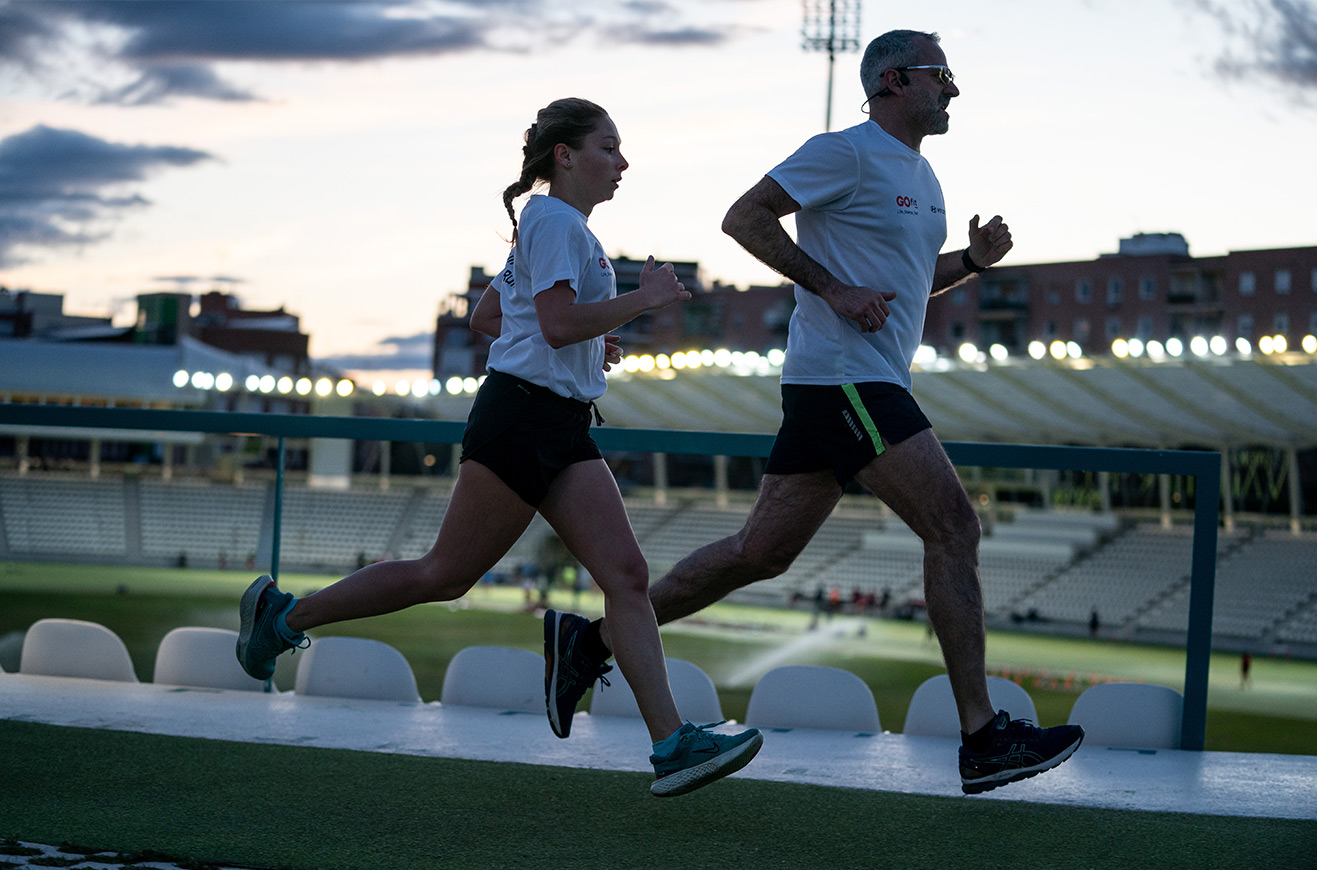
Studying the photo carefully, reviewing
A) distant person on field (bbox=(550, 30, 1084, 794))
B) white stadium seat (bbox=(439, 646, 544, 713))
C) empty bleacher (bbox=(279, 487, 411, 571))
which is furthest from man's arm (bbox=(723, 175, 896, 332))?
empty bleacher (bbox=(279, 487, 411, 571))

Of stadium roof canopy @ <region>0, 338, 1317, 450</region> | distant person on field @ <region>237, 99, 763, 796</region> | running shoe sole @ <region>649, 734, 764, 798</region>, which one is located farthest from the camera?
stadium roof canopy @ <region>0, 338, 1317, 450</region>

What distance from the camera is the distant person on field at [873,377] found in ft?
9.14

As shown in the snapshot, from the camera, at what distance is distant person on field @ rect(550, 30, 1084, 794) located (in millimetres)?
2787

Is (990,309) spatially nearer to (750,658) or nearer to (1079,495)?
(1079,495)

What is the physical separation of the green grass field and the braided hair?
46.8 feet

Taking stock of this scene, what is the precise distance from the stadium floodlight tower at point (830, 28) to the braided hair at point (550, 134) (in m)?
36.3

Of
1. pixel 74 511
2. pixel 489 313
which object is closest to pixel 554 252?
pixel 489 313

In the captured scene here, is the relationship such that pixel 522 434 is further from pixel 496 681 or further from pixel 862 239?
pixel 496 681

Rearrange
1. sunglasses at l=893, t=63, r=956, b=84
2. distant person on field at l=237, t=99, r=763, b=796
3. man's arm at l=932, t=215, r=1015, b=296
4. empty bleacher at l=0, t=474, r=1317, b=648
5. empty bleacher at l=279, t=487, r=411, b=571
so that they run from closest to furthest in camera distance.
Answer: distant person on field at l=237, t=99, r=763, b=796, sunglasses at l=893, t=63, r=956, b=84, man's arm at l=932, t=215, r=1015, b=296, empty bleacher at l=0, t=474, r=1317, b=648, empty bleacher at l=279, t=487, r=411, b=571

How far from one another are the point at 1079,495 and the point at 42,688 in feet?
118

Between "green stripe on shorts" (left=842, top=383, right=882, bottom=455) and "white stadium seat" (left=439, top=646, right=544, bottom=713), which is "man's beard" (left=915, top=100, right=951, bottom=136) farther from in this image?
"white stadium seat" (left=439, top=646, right=544, bottom=713)

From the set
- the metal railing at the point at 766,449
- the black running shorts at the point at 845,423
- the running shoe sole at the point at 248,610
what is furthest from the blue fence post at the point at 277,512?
the black running shorts at the point at 845,423

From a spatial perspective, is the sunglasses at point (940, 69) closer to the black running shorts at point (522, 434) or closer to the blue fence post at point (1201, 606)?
the black running shorts at point (522, 434)

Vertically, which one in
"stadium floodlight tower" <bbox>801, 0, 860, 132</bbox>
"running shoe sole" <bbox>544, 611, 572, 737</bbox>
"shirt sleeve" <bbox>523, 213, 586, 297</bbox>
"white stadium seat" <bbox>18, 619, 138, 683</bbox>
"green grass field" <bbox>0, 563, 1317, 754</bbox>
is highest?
"stadium floodlight tower" <bbox>801, 0, 860, 132</bbox>
